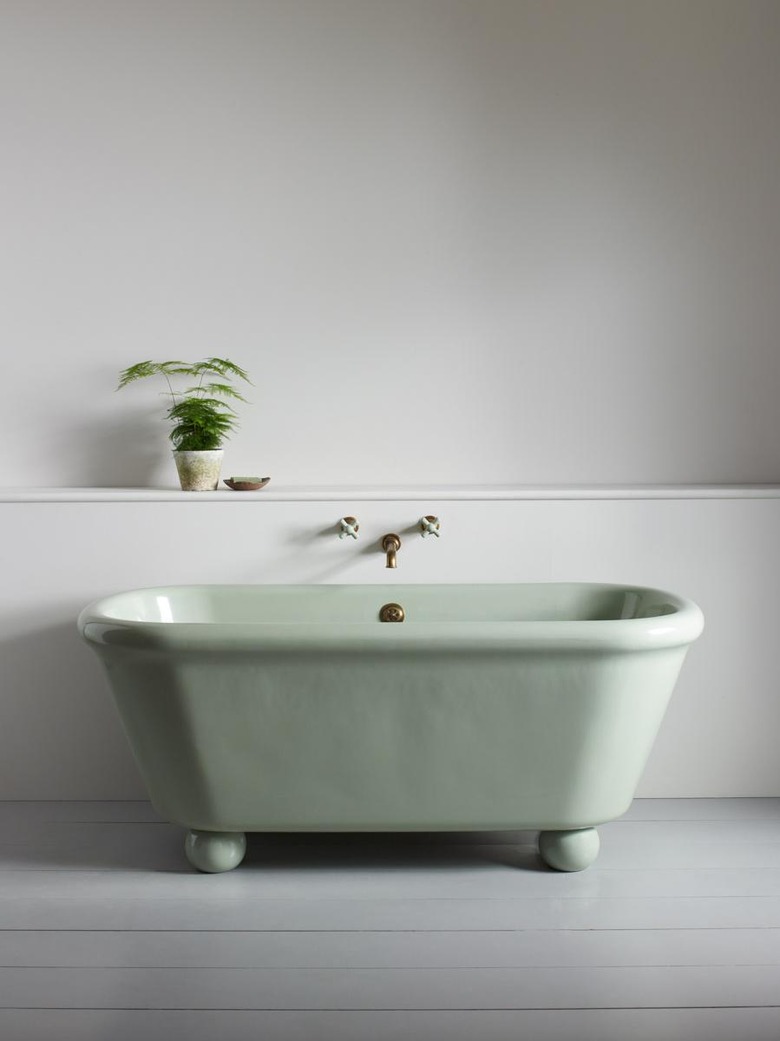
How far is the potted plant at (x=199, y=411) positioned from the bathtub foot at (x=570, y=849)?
119 centimetres

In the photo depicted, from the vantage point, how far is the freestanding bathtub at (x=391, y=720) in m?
1.95

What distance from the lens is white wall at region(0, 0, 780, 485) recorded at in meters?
2.72

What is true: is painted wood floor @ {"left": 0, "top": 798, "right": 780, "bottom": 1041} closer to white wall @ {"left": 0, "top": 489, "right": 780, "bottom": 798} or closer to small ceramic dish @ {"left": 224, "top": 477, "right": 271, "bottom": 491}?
white wall @ {"left": 0, "top": 489, "right": 780, "bottom": 798}

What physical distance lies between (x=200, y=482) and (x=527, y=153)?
4.08 feet

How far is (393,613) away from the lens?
8.04 ft

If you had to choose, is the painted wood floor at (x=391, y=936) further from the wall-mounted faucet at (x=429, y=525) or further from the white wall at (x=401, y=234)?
the white wall at (x=401, y=234)

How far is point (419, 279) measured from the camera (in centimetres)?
278

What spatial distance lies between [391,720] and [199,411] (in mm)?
1010

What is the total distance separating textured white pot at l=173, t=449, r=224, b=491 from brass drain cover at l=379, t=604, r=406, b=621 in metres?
0.55

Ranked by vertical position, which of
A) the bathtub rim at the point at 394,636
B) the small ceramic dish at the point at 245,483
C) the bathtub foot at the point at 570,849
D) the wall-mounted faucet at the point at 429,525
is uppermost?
the small ceramic dish at the point at 245,483

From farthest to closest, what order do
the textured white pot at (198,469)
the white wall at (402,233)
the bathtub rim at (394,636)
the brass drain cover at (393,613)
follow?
the white wall at (402,233), the textured white pot at (198,469), the brass drain cover at (393,613), the bathtub rim at (394,636)

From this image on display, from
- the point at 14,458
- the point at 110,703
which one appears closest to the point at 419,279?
the point at 14,458

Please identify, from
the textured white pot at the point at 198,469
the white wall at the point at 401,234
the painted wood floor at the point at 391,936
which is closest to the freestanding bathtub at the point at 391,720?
the painted wood floor at the point at 391,936

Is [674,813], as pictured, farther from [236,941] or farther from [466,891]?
[236,941]
